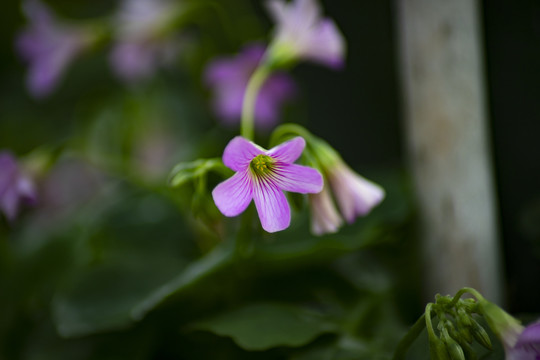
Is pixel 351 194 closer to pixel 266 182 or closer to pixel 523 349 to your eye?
pixel 266 182

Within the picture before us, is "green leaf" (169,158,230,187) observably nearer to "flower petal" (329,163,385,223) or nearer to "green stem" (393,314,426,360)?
"flower petal" (329,163,385,223)

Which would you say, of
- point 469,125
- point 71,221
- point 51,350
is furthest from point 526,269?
point 71,221

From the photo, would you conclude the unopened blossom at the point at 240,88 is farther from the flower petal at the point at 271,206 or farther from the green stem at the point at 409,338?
the green stem at the point at 409,338

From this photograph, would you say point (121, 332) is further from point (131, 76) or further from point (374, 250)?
point (131, 76)

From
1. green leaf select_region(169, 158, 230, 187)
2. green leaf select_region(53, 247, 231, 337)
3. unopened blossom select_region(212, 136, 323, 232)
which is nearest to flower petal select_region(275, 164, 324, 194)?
unopened blossom select_region(212, 136, 323, 232)

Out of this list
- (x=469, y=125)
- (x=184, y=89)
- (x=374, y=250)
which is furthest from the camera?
(x=184, y=89)

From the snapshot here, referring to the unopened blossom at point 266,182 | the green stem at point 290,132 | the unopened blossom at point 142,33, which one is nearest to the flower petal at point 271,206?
the unopened blossom at point 266,182
